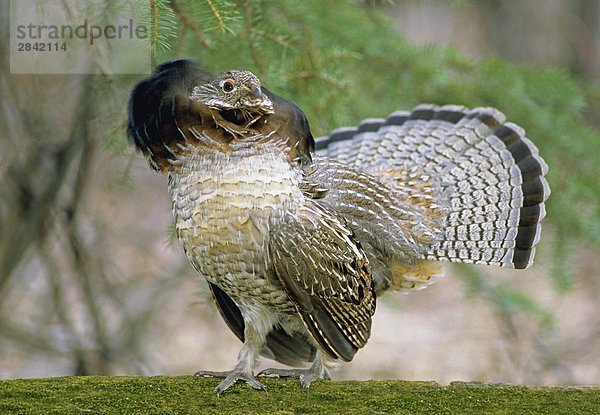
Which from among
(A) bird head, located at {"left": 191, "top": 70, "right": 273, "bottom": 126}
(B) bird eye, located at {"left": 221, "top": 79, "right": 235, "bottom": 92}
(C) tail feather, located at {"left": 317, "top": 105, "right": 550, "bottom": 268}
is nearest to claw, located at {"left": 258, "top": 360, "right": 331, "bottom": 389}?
(C) tail feather, located at {"left": 317, "top": 105, "right": 550, "bottom": 268}

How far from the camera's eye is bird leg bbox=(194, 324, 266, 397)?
291cm

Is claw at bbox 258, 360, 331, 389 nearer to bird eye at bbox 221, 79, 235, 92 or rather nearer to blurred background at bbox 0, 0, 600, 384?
blurred background at bbox 0, 0, 600, 384

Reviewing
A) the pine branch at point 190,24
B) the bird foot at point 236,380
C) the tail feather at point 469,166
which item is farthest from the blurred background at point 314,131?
the bird foot at point 236,380

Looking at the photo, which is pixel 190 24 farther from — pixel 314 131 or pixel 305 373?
pixel 305 373

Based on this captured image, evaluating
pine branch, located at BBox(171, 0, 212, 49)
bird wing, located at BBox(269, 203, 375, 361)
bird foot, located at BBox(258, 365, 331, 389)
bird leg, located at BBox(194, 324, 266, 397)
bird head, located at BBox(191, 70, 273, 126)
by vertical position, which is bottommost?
bird foot, located at BBox(258, 365, 331, 389)

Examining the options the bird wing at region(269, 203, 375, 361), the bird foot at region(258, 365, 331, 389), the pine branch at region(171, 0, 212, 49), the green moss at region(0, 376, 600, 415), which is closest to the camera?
the green moss at region(0, 376, 600, 415)

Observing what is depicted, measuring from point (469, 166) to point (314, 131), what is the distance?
2.63 feet

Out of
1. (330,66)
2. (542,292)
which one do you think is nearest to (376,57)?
(330,66)

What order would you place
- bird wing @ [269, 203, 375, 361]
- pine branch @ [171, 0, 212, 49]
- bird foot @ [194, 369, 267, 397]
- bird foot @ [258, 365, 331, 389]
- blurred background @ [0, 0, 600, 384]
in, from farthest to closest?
blurred background @ [0, 0, 600, 384] < pine branch @ [171, 0, 212, 49] < bird foot @ [258, 365, 331, 389] < bird wing @ [269, 203, 375, 361] < bird foot @ [194, 369, 267, 397]

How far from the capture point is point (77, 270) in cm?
512

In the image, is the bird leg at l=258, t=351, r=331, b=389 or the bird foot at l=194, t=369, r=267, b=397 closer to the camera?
the bird foot at l=194, t=369, r=267, b=397

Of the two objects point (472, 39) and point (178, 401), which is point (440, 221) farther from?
point (472, 39)

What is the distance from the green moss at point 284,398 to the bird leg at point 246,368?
0.04m

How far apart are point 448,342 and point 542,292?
171 cm
